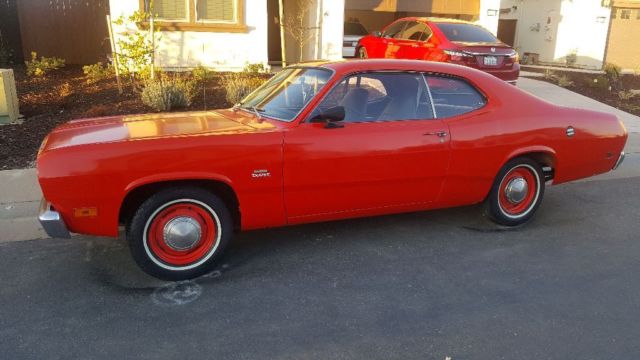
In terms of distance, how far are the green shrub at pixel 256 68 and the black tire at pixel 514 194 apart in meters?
7.69

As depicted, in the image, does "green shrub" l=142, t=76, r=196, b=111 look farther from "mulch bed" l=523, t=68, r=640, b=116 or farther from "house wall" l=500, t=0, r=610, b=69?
"house wall" l=500, t=0, r=610, b=69

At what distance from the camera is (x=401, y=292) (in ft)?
12.0

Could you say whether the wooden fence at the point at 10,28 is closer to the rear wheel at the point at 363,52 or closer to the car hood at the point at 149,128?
the rear wheel at the point at 363,52

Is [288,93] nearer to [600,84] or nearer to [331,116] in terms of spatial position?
[331,116]

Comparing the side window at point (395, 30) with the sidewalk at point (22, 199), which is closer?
the sidewalk at point (22, 199)

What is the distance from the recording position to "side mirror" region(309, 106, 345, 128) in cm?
391

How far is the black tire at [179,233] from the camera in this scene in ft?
11.9

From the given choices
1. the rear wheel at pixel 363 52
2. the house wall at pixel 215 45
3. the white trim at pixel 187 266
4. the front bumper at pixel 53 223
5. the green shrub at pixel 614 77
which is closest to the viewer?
the front bumper at pixel 53 223

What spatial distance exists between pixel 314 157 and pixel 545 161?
2415 mm

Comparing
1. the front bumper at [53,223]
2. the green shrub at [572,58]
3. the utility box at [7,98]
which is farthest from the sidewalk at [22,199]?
the green shrub at [572,58]

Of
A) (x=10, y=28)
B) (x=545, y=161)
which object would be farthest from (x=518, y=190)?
(x=10, y=28)

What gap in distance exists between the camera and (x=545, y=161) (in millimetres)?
4957

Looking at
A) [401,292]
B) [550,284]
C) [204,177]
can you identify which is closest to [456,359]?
[401,292]

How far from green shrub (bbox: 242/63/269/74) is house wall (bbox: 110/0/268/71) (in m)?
0.37
